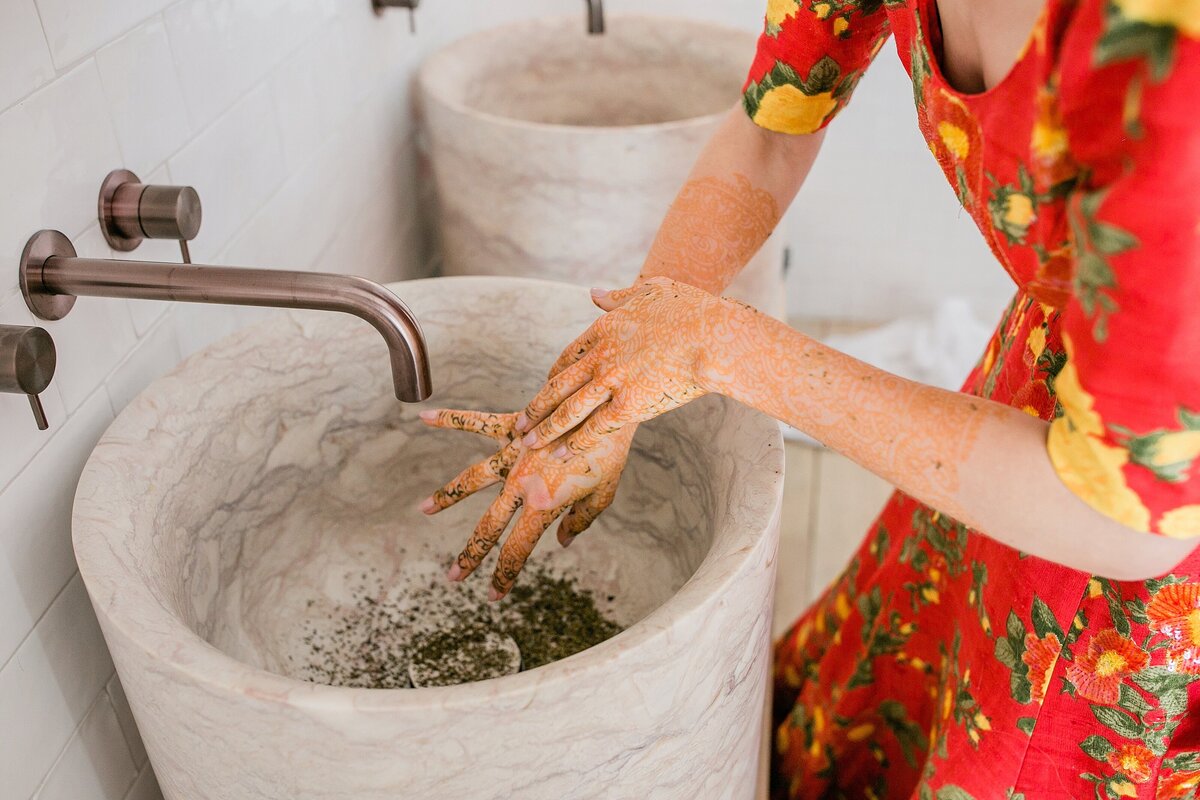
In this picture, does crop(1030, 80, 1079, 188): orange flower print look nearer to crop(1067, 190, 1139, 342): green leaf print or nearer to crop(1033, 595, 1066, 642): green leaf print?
crop(1067, 190, 1139, 342): green leaf print

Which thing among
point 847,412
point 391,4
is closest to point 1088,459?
point 847,412

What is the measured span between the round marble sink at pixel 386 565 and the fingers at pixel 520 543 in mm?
128

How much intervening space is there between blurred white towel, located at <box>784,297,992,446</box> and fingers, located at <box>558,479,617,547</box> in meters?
1.21

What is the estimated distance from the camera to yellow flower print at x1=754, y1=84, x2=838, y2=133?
836mm

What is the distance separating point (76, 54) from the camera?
72 centimetres

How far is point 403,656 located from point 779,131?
1.81 feet

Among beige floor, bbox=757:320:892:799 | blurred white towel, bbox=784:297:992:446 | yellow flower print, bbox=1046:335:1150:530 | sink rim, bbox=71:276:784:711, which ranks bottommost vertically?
beige floor, bbox=757:320:892:799

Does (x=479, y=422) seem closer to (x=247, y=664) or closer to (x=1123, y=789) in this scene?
(x=247, y=664)

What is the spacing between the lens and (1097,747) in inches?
30.9

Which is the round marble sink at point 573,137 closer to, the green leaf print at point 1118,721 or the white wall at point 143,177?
the white wall at point 143,177

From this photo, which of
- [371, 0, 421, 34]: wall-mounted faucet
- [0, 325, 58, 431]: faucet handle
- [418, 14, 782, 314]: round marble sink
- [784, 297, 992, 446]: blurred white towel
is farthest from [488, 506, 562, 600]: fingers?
[784, 297, 992, 446]: blurred white towel

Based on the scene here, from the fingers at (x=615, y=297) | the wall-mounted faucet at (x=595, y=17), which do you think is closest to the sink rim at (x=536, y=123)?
the wall-mounted faucet at (x=595, y=17)

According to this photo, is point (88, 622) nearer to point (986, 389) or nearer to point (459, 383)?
point (459, 383)

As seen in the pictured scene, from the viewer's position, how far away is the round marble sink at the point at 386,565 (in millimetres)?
565
